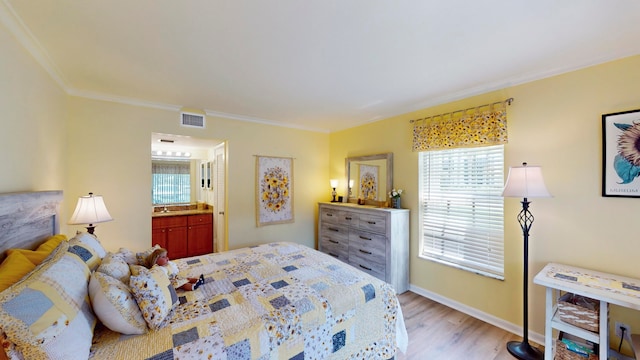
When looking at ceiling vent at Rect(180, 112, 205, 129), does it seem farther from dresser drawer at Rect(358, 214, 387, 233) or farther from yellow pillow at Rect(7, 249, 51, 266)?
dresser drawer at Rect(358, 214, 387, 233)

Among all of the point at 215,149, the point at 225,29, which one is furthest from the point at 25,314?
the point at 215,149

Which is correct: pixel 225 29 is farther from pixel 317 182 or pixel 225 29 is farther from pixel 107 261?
pixel 317 182

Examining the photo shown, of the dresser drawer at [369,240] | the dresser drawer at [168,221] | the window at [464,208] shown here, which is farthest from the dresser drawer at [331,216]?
the dresser drawer at [168,221]

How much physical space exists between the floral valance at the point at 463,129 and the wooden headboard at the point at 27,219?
3.62m

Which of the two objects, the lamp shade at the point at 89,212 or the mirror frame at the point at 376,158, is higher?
the mirror frame at the point at 376,158

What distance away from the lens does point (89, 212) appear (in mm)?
2246

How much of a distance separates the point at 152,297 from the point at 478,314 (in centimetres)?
308

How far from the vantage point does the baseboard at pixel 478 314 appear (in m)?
2.30

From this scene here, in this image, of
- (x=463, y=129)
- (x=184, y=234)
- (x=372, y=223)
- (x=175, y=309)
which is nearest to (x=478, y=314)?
(x=372, y=223)

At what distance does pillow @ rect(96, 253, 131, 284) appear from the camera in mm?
1402

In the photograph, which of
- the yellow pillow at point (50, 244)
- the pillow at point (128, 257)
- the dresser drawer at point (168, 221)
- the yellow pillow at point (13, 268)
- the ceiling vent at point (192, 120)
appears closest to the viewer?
the yellow pillow at point (13, 268)

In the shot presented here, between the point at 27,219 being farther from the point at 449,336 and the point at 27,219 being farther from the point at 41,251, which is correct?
the point at 449,336

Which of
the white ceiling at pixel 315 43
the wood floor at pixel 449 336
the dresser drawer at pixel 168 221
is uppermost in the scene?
the white ceiling at pixel 315 43

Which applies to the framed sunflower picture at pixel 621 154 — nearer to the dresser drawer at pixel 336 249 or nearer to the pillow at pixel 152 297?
the dresser drawer at pixel 336 249
